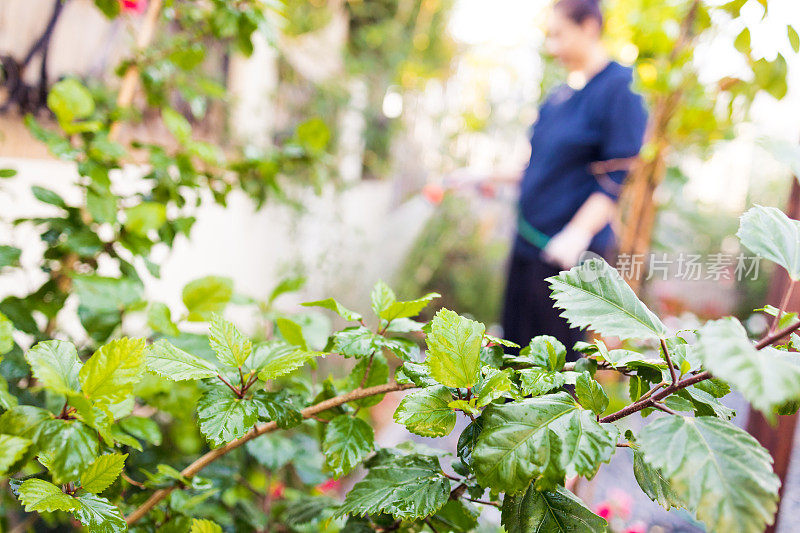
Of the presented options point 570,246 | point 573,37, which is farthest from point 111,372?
point 573,37

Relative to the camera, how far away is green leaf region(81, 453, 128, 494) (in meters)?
0.42

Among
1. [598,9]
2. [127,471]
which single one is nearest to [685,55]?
[598,9]

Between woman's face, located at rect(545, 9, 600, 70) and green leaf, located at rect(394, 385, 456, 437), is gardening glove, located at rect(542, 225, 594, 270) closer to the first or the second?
woman's face, located at rect(545, 9, 600, 70)

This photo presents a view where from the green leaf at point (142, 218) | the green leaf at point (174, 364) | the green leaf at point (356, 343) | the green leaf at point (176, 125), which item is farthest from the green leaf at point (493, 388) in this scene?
the green leaf at point (176, 125)

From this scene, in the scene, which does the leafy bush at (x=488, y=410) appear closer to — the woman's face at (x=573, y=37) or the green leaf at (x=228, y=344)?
the green leaf at (x=228, y=344)

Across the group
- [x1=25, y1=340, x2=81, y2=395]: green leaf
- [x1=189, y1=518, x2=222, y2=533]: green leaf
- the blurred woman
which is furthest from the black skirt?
[x1=25, y1=340, x2=81, y2=395]: green leaf

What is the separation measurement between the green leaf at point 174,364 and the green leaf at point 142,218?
0.36m

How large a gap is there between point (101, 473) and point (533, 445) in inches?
13.4

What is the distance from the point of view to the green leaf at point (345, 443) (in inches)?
18.9

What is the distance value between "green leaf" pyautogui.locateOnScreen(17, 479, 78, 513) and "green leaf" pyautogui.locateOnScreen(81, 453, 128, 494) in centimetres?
2

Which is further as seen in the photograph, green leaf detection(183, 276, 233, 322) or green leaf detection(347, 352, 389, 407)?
green leaf detection(183, 276, 233, 322)

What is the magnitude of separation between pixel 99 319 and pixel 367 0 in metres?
3.75

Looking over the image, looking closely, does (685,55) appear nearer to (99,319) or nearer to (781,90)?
(781,90)

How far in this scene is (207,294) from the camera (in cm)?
69
